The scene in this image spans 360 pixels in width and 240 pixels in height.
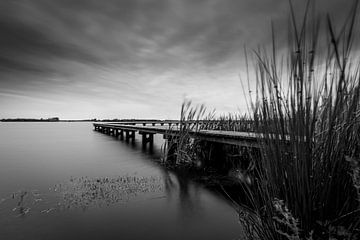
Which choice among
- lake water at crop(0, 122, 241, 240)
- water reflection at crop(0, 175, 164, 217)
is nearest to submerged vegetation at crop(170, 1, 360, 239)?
lake water at crop(0, 122, 241, 240)

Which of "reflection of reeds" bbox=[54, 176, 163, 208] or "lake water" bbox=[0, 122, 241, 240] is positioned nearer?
"lake water" bbox=[0, 122, 241, 240]

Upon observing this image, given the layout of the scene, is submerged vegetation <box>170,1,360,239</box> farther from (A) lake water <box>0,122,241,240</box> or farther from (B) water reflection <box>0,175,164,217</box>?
(B) water reflection <box>0,175,164,217</box>

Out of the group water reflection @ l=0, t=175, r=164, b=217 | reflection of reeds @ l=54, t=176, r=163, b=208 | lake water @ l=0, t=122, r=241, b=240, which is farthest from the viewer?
reflection of reeds @ l=54, t=176, r=163, b=208

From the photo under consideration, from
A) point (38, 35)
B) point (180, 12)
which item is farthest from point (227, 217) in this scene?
point (38, 35)

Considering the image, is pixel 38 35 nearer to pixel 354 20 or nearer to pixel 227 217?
pixel 227 217

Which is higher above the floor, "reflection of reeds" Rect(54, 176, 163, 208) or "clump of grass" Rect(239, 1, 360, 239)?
"clump of grass" Rect(239, 1, 360, 239)

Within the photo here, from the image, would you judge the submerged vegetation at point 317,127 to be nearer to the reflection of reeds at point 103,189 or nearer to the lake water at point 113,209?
the lake water at point 113,209

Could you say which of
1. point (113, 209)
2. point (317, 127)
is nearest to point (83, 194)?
point (113, 209)

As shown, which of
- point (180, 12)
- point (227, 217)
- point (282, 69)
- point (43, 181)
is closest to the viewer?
point (282, 69)

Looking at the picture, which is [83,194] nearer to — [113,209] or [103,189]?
[103,189]

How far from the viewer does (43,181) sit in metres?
6.77

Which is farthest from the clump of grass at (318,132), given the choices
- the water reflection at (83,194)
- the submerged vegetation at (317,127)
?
the water reflection at (83,194)

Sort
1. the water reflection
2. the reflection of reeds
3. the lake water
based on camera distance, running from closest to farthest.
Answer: the lake water
the water reflection
the reflection of reeds

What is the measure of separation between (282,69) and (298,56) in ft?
0.76
